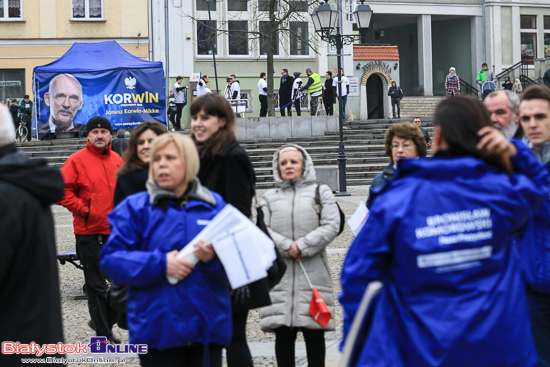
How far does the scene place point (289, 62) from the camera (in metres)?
39.5

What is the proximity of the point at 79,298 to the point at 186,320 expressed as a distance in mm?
5423

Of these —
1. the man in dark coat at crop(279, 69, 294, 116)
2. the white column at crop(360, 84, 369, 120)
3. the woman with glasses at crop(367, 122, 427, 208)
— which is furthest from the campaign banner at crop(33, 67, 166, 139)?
the woman with glasses at crop(367, 122, 427, 208)

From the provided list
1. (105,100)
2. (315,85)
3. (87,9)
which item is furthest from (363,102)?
(105,100)

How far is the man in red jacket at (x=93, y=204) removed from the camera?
6770 millimetres

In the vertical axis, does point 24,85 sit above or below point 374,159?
above

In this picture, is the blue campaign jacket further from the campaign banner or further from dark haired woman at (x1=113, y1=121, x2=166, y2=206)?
the campaign banner

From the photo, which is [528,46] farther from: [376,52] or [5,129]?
[5,129]

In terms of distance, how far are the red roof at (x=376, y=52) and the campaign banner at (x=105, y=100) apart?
1424cm

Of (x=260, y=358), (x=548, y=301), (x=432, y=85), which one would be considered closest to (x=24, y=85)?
(x=432, y=85)

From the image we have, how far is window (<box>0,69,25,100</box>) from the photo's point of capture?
36.4 meters

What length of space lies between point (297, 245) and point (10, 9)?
34266mm

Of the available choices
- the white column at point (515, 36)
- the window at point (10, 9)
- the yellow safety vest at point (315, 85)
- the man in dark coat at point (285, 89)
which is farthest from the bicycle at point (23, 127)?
the white column at point (515, 36)

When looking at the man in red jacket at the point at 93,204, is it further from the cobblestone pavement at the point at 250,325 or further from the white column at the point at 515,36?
the white column at the point at 515,36

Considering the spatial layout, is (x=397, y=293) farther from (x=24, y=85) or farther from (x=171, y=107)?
(x=24, y=85)
